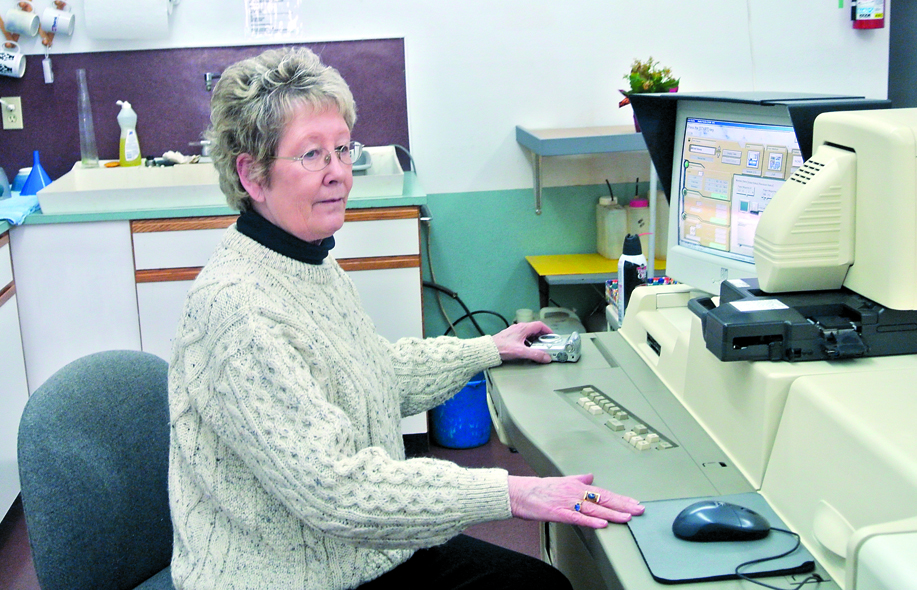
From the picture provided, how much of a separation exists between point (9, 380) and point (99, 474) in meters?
1.62

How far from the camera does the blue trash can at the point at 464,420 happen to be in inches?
118

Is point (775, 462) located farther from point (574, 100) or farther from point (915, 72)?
point (915, 72)

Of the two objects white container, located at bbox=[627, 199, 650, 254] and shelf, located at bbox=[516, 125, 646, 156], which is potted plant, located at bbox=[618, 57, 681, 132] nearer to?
shelf, located at bbox=[516, 125, 646, 156]

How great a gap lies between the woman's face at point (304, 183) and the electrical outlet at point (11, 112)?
7.48ft

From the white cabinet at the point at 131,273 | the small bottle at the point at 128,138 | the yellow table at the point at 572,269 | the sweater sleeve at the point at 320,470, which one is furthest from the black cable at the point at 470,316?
the sweater sleeve at the point at 320,470

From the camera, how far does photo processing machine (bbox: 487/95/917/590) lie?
87 centimetres

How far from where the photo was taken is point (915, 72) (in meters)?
3.45

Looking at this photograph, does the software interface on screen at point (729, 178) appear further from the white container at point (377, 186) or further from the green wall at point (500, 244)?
the green wall at point (500, 244)

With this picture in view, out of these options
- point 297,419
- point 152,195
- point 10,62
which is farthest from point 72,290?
point 297,419

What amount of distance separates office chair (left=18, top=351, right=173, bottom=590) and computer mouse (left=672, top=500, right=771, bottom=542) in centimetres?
81

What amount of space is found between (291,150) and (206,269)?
0.22 metres

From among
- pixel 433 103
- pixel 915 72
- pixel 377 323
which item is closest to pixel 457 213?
pixel 433 103

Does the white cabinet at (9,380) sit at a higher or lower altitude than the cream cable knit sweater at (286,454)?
lower

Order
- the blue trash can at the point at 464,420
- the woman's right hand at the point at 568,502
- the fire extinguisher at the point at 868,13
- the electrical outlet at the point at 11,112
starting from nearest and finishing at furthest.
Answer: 1. the woman's right hand at the point at 568,502
2. the blue trash can at the point at 464,420
3. the electrical outlet at the point at 11,112
4. the fire extinguisher at the point at 868,13
